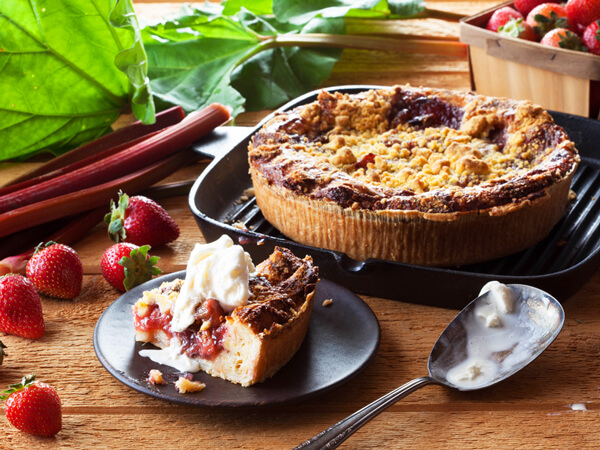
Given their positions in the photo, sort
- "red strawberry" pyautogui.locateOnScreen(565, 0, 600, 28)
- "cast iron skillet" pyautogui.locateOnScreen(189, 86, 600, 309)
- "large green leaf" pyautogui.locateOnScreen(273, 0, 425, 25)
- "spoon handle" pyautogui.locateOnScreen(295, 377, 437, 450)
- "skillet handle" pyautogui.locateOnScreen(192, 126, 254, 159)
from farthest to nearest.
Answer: "large green leaf" pyautogui.locateOnScreen(273, 0, 425, 25), "red strawberry" pyautogui.locateOnScreen(565, 0, 600, 28), "skillet handle" pyautogui.locateOnScreen(192, 126, 254, 159), "cast iron skillet" pyautogui.locateOnScreen(189, 86, 600, 309), "spoon handle" pyautogui.locateOnScreen(295, 377, 437, 450)

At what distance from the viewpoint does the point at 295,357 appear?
5.96 feet

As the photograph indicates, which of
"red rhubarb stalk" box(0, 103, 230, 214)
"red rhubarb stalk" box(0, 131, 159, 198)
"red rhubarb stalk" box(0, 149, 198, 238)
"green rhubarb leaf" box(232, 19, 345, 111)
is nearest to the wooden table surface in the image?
"red rhubarb stalk" box(0, 149, 198, 238)

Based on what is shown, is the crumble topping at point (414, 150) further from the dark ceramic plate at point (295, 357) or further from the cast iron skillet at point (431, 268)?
the dark ceramic plate at point (295, 357)

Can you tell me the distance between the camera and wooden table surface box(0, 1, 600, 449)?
5.41 ft

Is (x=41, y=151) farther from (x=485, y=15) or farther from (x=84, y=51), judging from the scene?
(x=485, y=15)

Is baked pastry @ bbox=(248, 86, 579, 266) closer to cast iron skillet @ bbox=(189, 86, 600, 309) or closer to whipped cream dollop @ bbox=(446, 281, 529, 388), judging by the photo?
cast iron skillet @ bbox=(189, 86, 600, 309)

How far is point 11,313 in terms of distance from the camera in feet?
6.61

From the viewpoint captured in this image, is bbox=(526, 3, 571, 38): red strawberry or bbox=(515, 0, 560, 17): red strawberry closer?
bbox=(526, 3, 571, 38): red strawberry

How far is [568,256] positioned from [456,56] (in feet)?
6.54

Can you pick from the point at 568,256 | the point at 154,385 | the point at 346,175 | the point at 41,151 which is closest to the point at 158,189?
the point at 41,151

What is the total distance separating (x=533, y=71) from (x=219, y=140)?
129cm

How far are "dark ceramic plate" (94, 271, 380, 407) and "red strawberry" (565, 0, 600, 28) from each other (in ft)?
5.79

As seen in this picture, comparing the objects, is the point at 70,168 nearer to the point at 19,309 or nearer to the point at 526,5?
the point at 19,309

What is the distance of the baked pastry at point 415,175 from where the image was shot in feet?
6.79
